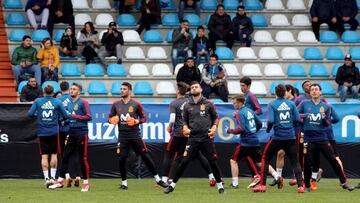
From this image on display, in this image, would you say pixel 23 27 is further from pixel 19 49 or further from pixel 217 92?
pixel 217 92

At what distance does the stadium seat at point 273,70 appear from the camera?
102 feet

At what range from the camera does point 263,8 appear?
33844 mm

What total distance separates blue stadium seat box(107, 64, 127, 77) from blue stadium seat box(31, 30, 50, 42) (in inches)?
97.5

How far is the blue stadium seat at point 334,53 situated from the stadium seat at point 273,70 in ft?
5.80

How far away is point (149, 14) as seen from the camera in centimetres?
3191

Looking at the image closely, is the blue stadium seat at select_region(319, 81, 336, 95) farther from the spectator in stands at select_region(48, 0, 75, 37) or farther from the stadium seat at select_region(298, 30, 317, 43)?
the spectator in stands at select_region(48, 0, 75, 37)

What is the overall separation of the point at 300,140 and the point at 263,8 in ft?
43.5

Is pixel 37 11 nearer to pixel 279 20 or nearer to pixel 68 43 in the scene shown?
pixel 68 43

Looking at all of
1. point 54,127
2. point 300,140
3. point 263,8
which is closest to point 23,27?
point 263,8

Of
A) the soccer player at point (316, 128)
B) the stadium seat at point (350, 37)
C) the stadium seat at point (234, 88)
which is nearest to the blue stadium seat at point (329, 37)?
the stadium seat at point (350, 37)

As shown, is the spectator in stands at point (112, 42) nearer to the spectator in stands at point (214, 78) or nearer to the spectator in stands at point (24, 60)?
the spectator in stands at point (24, 60)

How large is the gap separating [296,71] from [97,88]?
252 inches

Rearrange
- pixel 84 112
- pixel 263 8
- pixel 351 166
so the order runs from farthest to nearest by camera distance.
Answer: pixel 263 8
pixel 351 166
pixel 84 112

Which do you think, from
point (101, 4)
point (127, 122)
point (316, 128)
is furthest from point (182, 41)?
point (316, 128)
